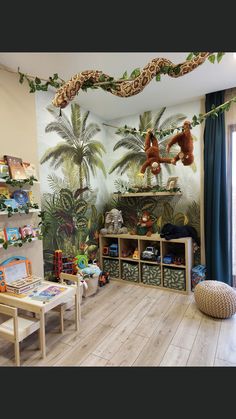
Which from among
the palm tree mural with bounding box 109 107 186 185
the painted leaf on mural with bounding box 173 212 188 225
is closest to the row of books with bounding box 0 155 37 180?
the palm tree mural with bounding box 109 107 186 185

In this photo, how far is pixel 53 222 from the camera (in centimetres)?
267

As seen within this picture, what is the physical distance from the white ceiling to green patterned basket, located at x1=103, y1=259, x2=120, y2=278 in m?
2.25

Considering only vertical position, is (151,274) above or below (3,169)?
below

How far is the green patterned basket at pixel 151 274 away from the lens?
3.00 m

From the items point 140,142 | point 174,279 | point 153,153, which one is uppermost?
point 140,142

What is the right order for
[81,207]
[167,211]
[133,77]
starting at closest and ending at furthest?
[133,77] → [81,207] → [167,211]

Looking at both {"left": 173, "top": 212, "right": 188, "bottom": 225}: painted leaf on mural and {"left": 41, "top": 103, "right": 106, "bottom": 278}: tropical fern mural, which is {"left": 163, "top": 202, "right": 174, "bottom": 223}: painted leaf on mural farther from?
{"left": 41, "top": 103, "right": 106, "bottom": 278}: tropical fern mural

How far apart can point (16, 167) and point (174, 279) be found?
2.29 m

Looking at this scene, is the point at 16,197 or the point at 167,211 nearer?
the point at 16,197

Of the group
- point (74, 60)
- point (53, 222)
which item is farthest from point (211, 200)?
point (74, 60)

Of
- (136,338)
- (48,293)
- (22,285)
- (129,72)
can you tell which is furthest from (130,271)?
(129,72)

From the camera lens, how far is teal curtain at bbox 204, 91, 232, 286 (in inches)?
108

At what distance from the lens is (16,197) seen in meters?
2.08

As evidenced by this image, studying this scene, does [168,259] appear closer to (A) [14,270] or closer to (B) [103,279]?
(B) [103,279]
